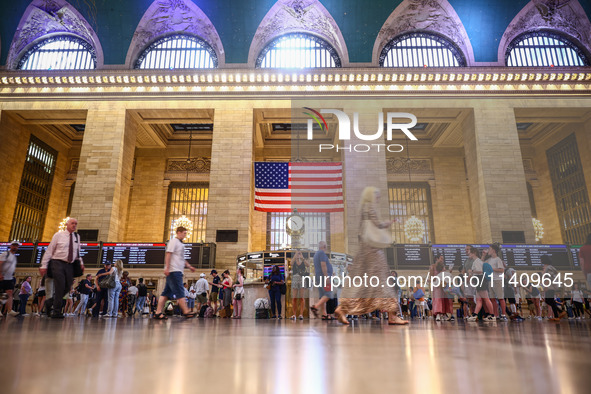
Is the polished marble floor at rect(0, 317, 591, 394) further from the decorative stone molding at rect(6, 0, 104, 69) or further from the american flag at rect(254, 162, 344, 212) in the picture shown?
the decorative stone molding at rect(6, 0, 104, 69)

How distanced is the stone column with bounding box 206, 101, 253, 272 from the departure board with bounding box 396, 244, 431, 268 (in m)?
4.93

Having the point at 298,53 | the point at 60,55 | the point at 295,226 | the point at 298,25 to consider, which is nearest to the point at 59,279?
the point at 295,226

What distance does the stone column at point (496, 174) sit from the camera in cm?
1211

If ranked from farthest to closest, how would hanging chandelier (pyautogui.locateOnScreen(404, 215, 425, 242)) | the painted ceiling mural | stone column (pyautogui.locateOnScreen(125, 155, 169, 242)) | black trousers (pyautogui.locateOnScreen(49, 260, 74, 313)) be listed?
1. stone column (pyautogui.locateOnScreen(125, 155, 169, 242))
2. the painted ceiling mural
3. hanging chandelier (pyautogui.locateOnScreen(404, 215, 425, 242))
4. black trousers (pyautogui.locateOnScreen(49, 260, 74, 313))

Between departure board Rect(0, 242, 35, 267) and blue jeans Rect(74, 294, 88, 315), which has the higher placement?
departure board Rect(0, 242, 35, 267)

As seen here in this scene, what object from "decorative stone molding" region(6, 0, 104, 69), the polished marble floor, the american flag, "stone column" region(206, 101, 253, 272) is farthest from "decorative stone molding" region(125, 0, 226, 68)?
the polished marble floor

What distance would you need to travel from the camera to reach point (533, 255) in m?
11.5

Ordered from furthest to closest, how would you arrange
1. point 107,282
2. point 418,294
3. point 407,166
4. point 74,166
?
point 74,166 < point 407,166 < point 418,294 < point 107,282

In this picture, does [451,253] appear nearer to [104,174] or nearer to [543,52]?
[543,52]

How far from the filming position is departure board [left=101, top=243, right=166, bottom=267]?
39.1 ft

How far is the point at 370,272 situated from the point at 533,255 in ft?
32.6

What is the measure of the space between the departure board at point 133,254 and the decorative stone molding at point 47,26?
6.80m

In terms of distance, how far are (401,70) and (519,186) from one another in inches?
221

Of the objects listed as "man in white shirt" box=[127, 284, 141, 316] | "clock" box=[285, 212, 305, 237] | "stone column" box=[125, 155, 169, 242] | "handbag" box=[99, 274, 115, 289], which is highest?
"stone column" box=[125, 155, 169, 242]
